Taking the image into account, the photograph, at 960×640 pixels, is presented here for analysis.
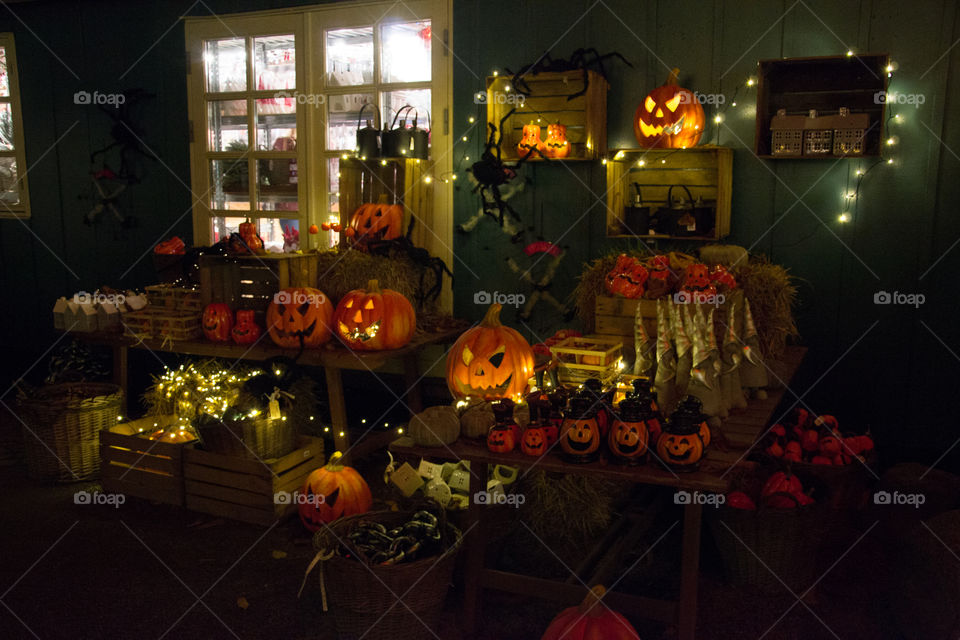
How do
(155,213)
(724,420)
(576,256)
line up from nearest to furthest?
(724,420) → (576,256) → (155,213)

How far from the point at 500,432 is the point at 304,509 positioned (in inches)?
57.0

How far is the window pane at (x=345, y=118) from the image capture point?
553cm

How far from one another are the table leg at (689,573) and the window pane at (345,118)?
12.7ft

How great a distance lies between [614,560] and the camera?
301 cm

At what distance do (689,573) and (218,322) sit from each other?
10.5 feet

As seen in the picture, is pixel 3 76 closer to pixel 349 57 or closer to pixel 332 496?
pixel 349 57

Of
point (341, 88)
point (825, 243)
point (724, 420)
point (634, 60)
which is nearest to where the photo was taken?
point (724, 420)

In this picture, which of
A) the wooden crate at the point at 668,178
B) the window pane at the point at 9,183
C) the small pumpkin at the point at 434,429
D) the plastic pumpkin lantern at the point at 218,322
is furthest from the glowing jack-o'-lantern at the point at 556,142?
the window pane at the point at 9,183

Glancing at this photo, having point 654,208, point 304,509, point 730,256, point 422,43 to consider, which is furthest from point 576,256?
point 304,509

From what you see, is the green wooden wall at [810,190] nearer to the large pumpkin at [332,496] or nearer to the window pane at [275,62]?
the window pane at [275,62]

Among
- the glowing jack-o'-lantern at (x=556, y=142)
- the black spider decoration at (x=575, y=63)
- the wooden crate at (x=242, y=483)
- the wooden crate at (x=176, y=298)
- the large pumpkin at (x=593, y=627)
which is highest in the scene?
the black spider decoration at (x=575, y=63)

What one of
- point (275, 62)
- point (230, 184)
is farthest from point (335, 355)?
point (275, 62)

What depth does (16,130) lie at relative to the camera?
6.91m

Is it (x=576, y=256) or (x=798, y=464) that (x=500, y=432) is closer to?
(x=798, y=464)
